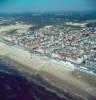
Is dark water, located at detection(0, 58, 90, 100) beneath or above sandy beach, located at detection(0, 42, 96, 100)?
beneath

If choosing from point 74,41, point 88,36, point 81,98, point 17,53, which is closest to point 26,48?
point 17,53

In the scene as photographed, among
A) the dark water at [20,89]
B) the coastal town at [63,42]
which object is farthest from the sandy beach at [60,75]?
the dark water at [20,89]

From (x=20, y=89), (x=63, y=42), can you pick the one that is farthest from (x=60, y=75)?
(x=63, y=42)

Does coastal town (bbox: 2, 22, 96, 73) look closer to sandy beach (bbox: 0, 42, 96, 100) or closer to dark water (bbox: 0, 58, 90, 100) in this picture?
sandy beach (bbox: 0, 42, 96, 100)

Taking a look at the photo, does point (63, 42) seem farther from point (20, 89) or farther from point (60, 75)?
point (20, 89)

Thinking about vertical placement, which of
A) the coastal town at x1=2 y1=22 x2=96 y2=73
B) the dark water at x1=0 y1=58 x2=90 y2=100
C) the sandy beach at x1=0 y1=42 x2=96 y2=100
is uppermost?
the coastal town at x1=2 y1=22 x2=96 y2=73

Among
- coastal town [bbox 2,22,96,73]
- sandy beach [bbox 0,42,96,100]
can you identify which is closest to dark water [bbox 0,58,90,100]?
sandy beach [bbox 0,42,96,100]

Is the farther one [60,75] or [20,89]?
[60,75]
